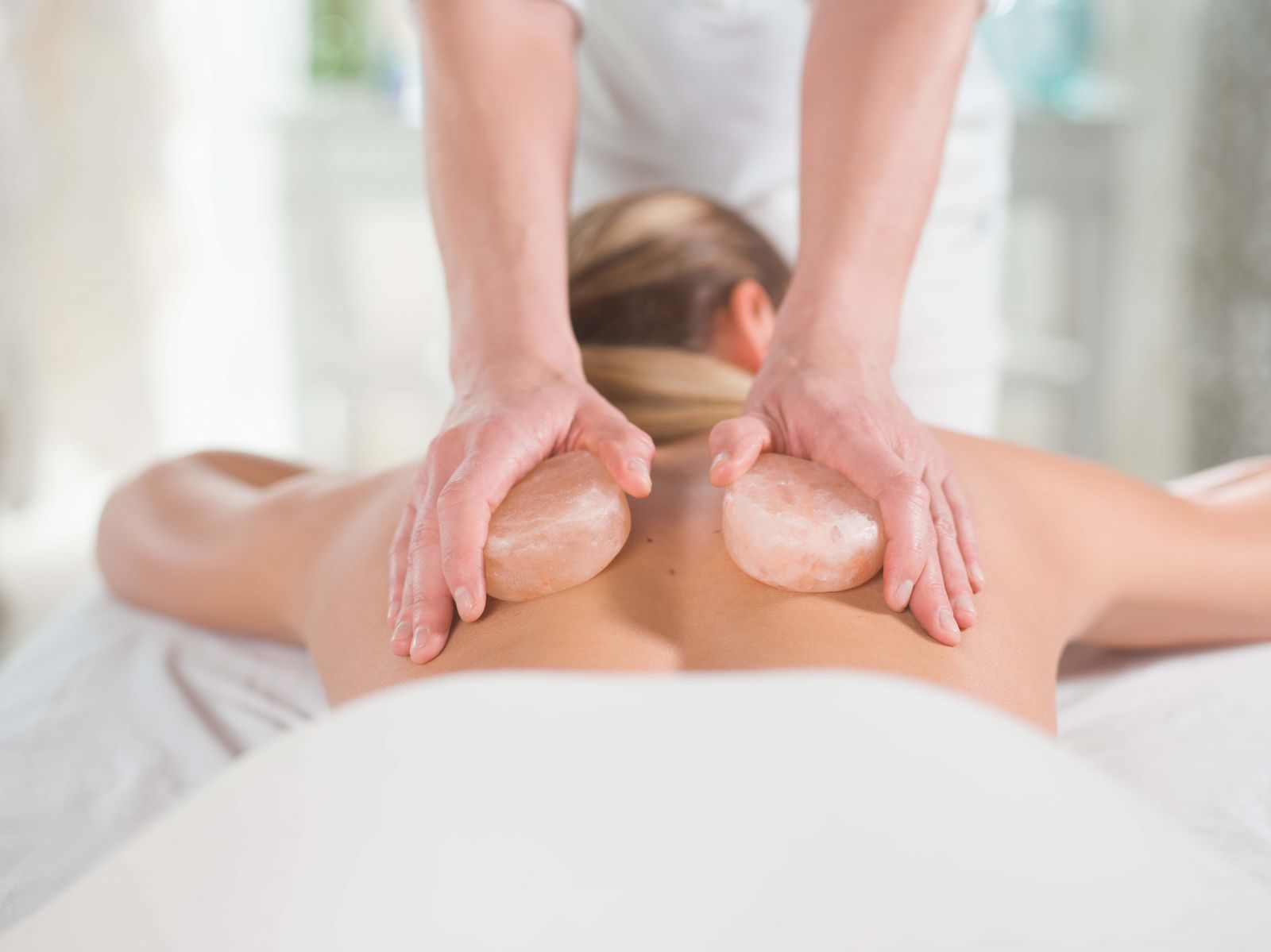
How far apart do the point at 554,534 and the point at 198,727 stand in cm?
52

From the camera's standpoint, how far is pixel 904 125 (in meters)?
1.14

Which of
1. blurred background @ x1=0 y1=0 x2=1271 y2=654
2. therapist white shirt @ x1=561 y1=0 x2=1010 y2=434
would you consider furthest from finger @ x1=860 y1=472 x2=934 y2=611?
blurred background @ x1=0 y1=0 x2=1271 y2=654

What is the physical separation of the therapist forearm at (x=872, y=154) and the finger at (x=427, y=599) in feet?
1.29

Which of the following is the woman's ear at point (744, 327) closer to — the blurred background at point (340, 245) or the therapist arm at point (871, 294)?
the therapist arm at point (871, 294)

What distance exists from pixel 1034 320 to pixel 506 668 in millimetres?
2894

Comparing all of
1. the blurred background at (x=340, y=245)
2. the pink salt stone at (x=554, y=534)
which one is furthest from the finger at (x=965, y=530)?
the blurred background at (x=340, y=245)

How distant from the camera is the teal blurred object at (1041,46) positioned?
10.8ft

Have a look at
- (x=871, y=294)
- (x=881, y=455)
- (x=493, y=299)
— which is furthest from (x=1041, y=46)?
(x=881, y=455)

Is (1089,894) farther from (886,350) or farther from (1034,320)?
(1034,320)

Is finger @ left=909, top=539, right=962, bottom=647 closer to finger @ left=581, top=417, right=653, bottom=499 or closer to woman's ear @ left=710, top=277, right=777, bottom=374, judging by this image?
finger @ left=581, top=417, right=653, bottom=499

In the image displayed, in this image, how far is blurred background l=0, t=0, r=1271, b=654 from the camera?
10.1 ft

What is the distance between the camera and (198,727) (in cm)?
113

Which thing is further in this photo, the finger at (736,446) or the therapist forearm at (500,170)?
the therapist forearm at (500,170)

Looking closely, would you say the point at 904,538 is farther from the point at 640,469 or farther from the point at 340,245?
the point at 340,245
